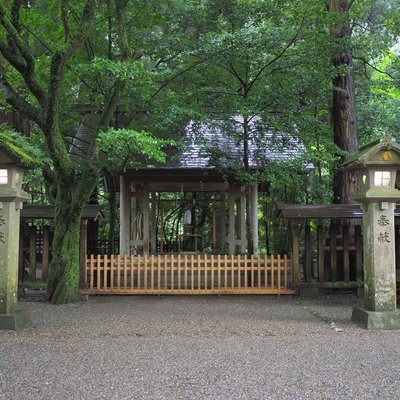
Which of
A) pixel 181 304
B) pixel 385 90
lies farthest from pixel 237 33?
pixel 385 90

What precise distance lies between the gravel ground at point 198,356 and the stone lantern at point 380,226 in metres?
0.58

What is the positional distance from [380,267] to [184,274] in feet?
16.4

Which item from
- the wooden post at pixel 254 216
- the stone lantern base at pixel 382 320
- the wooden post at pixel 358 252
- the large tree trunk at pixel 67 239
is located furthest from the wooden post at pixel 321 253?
the large tree trunk at pixel 67 239

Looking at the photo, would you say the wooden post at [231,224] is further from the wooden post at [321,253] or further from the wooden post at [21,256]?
the wooden post at [21,256]

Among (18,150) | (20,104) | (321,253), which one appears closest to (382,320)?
(321,253)

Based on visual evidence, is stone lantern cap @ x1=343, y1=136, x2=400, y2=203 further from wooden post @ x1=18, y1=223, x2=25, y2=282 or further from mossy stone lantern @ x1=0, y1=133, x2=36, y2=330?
wooden post @ x1=18, y1=223, x2=25, y2=282

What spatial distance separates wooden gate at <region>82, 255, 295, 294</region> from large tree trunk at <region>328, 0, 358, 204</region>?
323 cm

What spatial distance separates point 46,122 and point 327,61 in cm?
676

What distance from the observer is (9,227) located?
689 cm

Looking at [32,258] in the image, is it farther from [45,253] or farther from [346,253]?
Result: [346,253]

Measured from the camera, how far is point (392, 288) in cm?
696

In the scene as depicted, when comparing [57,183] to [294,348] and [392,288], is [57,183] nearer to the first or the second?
[294,348]

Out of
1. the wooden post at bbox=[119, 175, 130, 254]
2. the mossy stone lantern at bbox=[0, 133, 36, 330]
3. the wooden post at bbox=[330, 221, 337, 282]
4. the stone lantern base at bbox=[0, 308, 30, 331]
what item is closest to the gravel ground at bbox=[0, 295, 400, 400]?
the stone lantern base at bbox=[0, 308, 30, 331]

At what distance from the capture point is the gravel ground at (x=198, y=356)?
4098mm
